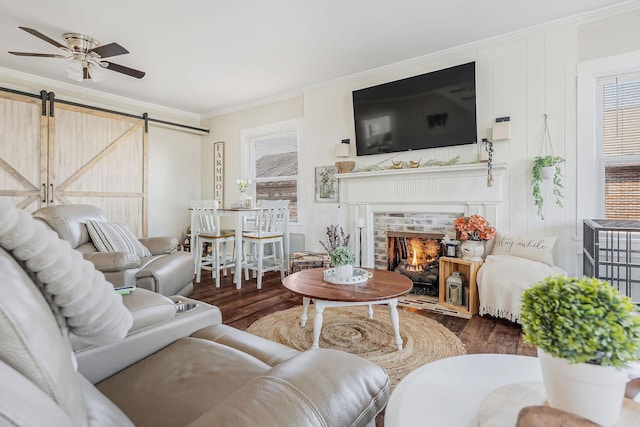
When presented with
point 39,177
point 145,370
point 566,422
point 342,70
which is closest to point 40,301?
point 145,370

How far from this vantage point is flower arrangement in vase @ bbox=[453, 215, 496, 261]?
9.67 feet

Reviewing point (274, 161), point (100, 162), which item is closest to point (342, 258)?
point (274, 161)

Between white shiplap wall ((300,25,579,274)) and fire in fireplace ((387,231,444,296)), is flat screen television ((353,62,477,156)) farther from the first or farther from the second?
fire in fireplace ((387,231,444,296))

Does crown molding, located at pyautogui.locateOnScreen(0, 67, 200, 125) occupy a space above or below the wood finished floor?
above

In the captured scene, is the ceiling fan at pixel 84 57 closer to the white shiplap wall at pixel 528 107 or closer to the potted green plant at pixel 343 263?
the potted green plant at pixel 343 263

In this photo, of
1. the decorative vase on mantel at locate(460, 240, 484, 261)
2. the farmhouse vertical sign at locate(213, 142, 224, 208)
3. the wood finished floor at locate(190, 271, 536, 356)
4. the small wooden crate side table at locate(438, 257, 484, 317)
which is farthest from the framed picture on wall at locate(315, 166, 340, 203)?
the farmhouse vertical sign at locate(213, 142, 224, 208)

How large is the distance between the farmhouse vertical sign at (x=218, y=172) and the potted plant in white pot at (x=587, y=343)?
5.44m

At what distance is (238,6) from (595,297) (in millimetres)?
3020

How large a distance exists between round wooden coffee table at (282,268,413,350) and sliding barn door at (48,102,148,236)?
3.65 m

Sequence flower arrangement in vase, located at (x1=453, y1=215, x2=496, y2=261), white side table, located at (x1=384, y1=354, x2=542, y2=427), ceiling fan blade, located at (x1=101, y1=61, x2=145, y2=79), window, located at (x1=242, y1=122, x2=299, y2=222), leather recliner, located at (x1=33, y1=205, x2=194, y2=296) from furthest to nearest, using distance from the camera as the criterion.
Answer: window, located at (x1=242, y1=122, x2=299, y2=222)
ceiling fan blade, located at (x1=101, y1=61, x2=145, y2=79)
flower arrangement in vase, located at (x1=453, y1=215, x2=496, y2=261)
leather recliner, located at (x1=33, y1=205, x2=194, y2=296)
white side table, located at (x1=384, y1=354, x2=542, y2=427)

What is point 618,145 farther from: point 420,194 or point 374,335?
point 374,335

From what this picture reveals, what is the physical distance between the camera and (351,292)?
209 centimetres

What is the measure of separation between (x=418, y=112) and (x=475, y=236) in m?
1.48

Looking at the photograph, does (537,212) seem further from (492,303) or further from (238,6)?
(238,6)
